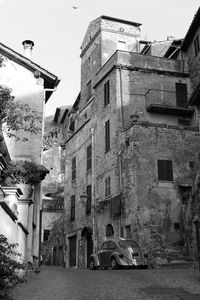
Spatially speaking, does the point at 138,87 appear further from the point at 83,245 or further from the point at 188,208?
the point at 83,245

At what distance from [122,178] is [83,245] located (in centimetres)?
686

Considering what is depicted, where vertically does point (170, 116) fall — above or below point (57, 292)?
above

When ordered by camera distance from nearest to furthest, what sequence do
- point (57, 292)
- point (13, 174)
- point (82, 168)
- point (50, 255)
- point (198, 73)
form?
point (57, 292) < point (13, 174) < point (198, 73) < point (82, 168) < point (50, 255)

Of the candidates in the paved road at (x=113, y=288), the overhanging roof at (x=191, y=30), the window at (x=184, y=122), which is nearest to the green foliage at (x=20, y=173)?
the paved road at (x=113, y=288)

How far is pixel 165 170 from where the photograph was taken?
23.6m

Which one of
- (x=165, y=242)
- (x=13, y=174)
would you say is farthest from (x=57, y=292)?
(x=165, y=242)

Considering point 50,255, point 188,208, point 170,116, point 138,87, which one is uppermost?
point 138,87

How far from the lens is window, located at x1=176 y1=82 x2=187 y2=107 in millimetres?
27791

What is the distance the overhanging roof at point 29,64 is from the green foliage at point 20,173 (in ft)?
15.3

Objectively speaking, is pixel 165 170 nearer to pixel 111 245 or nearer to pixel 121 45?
pixel 111 245

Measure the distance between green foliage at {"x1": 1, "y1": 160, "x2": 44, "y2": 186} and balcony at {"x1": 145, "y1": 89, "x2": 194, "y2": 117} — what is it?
1296 cm

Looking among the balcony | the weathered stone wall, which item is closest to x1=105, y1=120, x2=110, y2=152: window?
the weathered stone wall

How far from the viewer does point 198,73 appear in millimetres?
Answer: 27078

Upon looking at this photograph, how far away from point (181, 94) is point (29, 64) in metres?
13.2
